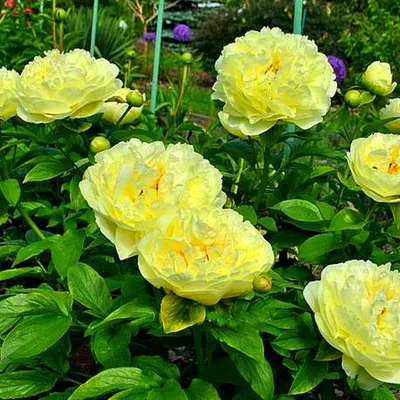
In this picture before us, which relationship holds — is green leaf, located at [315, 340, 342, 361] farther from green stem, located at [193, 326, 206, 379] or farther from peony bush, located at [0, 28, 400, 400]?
green stem, located at [193, 326, 206, 379]

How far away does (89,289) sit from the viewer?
1.01m

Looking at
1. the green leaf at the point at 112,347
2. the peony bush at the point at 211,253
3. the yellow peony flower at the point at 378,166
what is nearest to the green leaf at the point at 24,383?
the peony bush at the point at 211,253

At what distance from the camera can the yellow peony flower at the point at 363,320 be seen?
0.81 meters

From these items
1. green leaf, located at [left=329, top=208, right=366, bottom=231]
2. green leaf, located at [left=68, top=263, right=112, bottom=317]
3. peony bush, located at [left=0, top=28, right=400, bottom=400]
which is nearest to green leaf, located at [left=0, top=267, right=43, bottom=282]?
peony bush, located at [left=0, top=28, right=400, bottom=400]

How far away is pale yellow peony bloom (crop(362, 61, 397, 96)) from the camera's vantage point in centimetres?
122

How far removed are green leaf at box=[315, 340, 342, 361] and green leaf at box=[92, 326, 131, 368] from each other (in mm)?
227

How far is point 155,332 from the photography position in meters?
0.91

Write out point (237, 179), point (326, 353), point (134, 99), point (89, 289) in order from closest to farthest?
1. point (326, 353)
2. point (89, 289)
3. point (134, 99)
4. point (237, 179)

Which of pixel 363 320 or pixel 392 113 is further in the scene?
pixel 392 113

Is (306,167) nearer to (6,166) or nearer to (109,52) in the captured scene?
(6,166)

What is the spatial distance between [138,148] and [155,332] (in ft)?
0.69

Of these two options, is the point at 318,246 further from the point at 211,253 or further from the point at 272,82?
the point at 211,253

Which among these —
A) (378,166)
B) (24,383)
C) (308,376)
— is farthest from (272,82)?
(24,383)

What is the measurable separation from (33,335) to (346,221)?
0.46 m
